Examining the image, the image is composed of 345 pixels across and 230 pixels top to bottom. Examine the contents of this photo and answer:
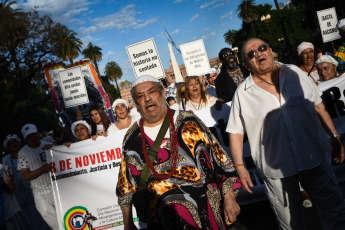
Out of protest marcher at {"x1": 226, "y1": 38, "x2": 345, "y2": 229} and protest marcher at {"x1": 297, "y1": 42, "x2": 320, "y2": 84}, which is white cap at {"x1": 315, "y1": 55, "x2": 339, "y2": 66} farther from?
protest marcher at {"x1": 226, "y1": 38, "x2": 345, "y2": 229}

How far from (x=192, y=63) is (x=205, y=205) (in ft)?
18.3

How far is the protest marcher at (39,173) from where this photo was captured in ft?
15.0

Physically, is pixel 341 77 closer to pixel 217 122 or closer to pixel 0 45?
pixel 217 122

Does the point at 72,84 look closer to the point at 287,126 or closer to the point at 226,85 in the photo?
the point at 226,85

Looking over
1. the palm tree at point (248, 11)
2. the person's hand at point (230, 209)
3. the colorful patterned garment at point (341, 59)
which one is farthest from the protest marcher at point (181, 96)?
the palm tree at point (248, 11)

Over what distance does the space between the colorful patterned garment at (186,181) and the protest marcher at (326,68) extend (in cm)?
278

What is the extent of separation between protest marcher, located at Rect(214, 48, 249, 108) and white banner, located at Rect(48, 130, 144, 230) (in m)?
1.85

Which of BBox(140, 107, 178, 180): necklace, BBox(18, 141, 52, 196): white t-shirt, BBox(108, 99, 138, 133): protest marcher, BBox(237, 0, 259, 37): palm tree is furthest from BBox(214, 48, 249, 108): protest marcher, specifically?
BBox(237, 0, 259, 37): palm tree

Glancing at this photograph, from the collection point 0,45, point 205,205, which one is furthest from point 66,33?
point 205,205

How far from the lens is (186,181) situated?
2188 mm

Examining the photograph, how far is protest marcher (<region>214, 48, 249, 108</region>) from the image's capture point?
187 inches

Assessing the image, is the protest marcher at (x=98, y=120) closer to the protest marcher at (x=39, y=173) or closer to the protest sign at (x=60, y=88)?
the protest marcher at (x=39, y=173)

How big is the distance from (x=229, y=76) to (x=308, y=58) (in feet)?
4.13

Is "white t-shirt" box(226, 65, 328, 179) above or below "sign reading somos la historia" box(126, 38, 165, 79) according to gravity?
below
